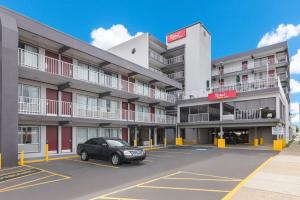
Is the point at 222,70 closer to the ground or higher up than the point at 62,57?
higher up

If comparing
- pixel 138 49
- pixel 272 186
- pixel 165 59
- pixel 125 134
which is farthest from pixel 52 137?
pixel 165 59

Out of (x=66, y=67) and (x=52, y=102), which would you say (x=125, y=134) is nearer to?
(x=52, y=102)

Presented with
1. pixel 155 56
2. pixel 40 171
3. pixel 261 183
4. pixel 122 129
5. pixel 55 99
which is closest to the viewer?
pixel 261 183

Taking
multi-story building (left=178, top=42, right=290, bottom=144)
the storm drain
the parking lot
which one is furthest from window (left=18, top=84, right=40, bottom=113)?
multi-story building (left=178, top=42, right=290, bottom=144)

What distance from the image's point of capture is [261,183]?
804 centimetres

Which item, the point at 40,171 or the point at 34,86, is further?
the point at 34,86

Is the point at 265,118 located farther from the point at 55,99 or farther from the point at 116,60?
the point at 55,99

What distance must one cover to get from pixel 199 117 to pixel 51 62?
17421 millimetres

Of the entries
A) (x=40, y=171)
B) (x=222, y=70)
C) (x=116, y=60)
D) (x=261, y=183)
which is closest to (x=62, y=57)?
(x=116, y=60)

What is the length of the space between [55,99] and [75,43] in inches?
179

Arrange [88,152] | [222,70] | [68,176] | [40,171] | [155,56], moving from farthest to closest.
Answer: [222,70] < [155,56] < [88,152] < [40,171] < [68,176]

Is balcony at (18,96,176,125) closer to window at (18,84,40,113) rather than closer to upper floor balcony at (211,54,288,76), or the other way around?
window at (18,84,40,113)

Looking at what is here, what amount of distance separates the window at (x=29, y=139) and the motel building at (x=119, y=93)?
7 cm

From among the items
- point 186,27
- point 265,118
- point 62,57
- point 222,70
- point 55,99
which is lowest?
point 265,118
